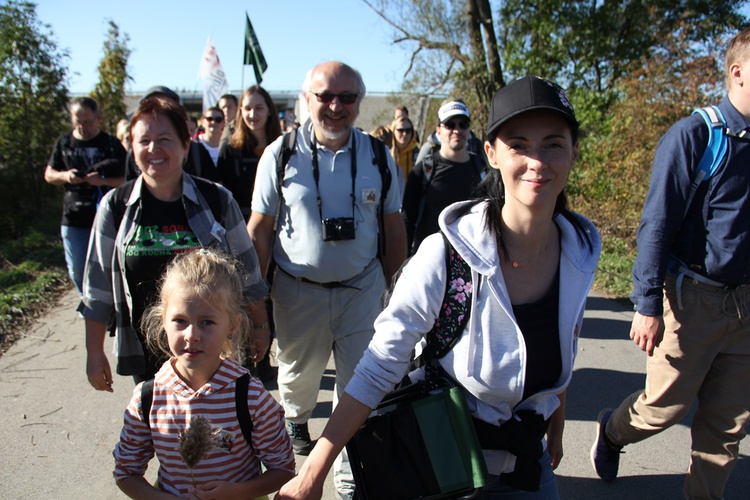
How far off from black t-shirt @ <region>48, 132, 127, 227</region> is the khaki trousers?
4887mm

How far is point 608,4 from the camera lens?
15125mm

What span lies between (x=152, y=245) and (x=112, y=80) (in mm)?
15058

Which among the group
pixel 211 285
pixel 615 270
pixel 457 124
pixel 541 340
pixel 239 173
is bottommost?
pixel 615 270

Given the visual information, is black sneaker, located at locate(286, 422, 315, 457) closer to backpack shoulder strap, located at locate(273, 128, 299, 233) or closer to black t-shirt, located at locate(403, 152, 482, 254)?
backpack shoulder strap, located at locate(273, 128, 299, 233)

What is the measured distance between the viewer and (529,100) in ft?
5.71

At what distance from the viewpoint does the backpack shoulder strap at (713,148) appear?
2605 mm

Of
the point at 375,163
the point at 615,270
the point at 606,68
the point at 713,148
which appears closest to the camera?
the point at 713,148

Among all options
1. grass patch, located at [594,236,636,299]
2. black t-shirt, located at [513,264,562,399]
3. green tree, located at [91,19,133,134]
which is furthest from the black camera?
green tree, located at [91,19,133,134]

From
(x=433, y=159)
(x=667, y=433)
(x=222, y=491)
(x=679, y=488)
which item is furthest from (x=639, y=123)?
(x=222, y=491)

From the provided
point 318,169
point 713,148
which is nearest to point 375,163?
point 318,169

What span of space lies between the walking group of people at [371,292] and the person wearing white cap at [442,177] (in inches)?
60.3

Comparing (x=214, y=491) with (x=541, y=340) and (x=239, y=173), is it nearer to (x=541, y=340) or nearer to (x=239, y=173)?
(x=541, y=340)

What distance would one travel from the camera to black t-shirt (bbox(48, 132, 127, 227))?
17.9 feet

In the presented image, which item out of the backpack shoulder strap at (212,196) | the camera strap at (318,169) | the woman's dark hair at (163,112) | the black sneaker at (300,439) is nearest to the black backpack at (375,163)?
the camera strap at (318,169)
